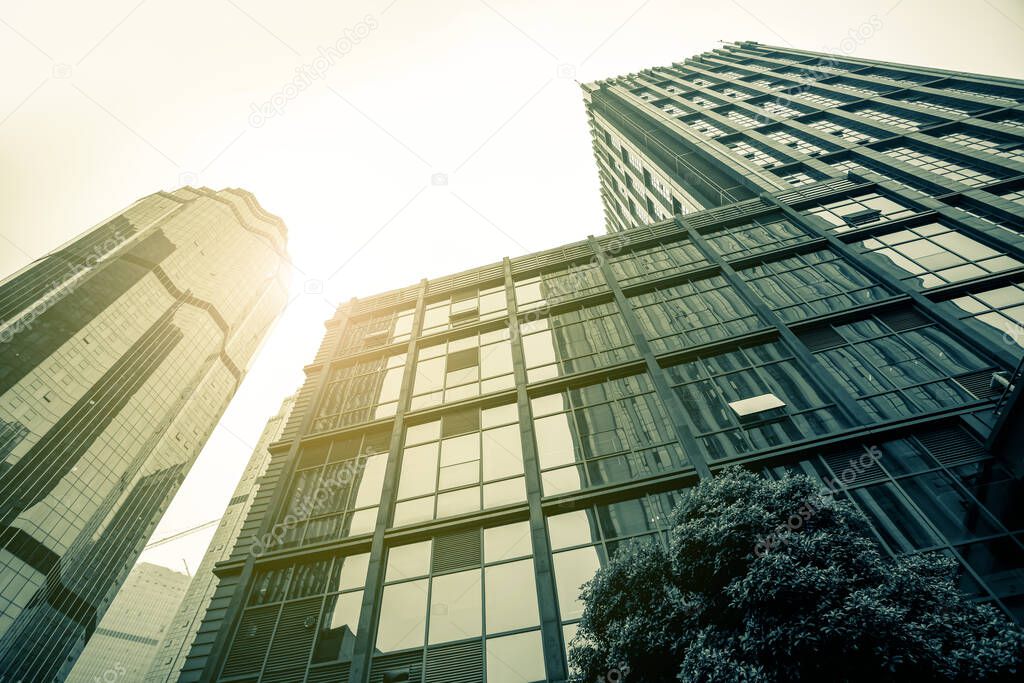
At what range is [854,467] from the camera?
45.2ft

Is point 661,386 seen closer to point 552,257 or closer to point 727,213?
point 552,257

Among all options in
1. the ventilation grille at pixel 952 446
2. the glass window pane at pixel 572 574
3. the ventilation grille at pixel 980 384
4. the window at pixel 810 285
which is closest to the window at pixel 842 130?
the window at pixel 810 285

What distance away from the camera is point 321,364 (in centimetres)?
2431

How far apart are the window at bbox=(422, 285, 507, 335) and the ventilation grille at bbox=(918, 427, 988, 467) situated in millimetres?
16657

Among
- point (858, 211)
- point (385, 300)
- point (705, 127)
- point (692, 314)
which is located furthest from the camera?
point (705, 127)

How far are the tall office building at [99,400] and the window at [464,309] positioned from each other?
5573 cm

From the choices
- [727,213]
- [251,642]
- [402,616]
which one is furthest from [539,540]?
[727,213]

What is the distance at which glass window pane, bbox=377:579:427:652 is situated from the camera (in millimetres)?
13430

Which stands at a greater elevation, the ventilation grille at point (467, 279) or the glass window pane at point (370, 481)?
the ventilation grille at point (467, 279)

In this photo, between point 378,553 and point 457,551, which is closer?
point 457,551

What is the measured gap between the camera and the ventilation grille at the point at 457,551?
14773 mm

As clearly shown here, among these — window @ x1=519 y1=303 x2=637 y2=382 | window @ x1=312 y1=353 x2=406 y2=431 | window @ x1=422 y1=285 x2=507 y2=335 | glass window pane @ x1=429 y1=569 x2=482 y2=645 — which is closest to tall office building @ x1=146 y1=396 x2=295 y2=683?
window @ x1=312 y1=353 x2=406 y2=431

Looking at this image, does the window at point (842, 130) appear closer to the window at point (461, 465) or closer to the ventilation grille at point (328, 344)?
the window at point (461, 465)

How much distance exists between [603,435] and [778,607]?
380 inches
